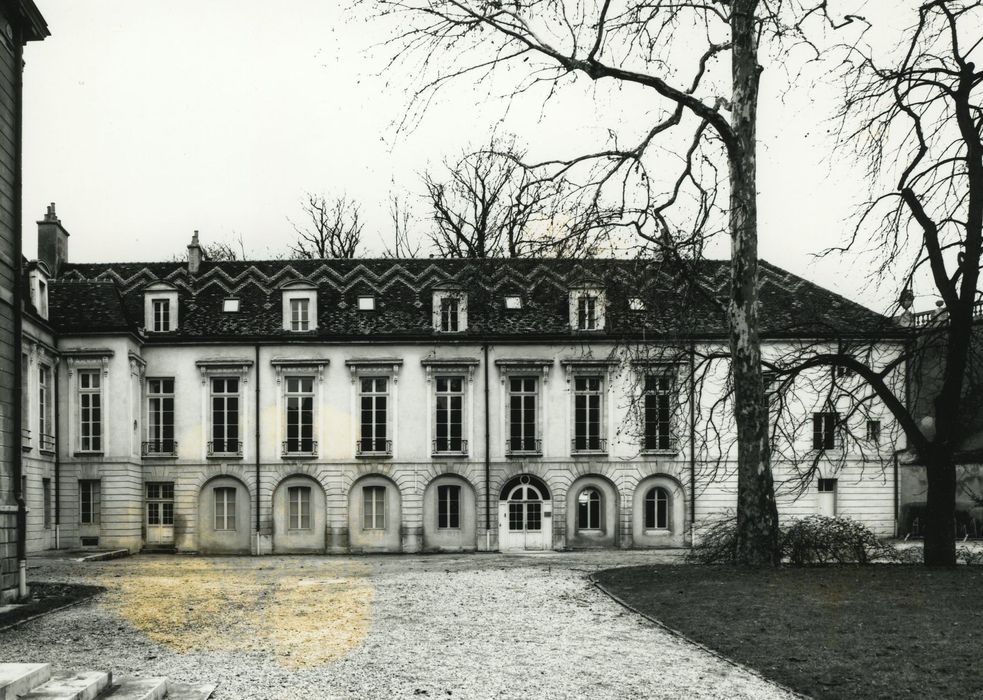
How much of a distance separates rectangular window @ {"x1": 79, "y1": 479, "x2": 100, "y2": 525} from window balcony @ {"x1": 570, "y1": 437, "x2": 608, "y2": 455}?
48.8ft

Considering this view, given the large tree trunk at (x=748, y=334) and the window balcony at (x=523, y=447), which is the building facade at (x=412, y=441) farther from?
the large tree trunk at (x=748, y=334)

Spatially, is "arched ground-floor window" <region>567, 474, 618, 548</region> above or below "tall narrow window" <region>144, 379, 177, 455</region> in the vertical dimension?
below

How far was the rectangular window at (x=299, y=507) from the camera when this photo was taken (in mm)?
36031

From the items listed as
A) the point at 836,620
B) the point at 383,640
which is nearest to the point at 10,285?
the point at 383,640

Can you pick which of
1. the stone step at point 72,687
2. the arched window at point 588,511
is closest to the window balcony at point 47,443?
the arched window at point 588,511

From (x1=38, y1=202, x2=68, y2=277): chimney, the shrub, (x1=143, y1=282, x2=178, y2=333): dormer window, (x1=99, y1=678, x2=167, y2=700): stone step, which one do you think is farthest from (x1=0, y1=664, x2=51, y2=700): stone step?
(x1=38, y1=202, x2=68, y2=277): chimney

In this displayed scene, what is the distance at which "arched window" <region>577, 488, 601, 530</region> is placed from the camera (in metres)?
36.3

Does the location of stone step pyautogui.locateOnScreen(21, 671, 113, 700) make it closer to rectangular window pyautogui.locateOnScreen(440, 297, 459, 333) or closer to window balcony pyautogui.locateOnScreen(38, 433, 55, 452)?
window balcony pyautogui.locateOnScreen(38, 433, 55, 452)

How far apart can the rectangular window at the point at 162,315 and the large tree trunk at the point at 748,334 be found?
22966mm

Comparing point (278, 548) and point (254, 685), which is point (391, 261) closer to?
point (278, 548)

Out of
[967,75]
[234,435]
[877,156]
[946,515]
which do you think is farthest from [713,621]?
[234,435]

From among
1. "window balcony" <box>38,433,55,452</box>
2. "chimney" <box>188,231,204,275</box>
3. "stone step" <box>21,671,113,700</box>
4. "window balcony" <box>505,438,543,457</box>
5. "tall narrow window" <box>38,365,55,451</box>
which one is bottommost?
"stone step" <box>21,671,113,700</box>

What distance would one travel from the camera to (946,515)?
19125 millimetres

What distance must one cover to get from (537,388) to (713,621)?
75.6 feet
